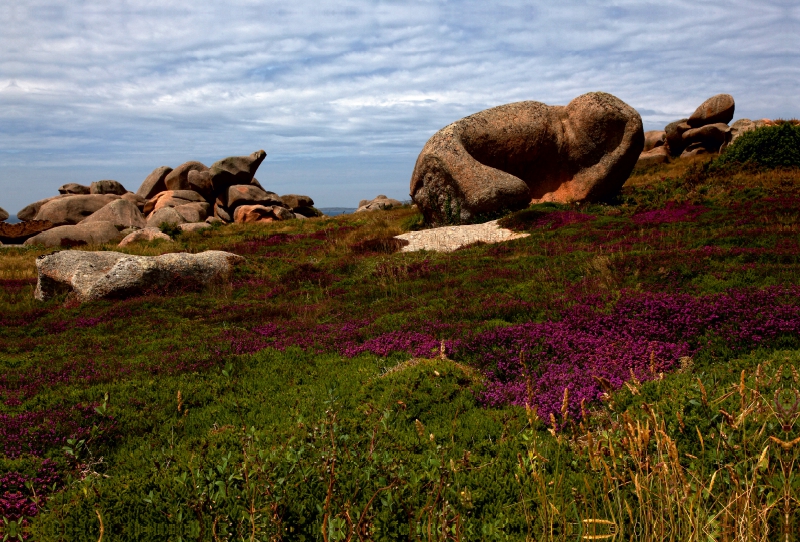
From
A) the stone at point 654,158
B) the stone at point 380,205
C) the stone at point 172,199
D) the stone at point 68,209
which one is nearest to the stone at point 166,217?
the stone at point 172,199

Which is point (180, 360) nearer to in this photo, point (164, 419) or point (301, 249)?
point (164, 419)

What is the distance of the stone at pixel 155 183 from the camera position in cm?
5422

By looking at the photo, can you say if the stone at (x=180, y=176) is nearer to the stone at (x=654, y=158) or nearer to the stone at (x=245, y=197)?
the stone at (x=245, y=197)

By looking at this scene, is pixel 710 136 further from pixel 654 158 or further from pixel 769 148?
pixel 769 148

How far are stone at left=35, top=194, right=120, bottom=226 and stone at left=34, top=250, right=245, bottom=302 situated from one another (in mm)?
32564

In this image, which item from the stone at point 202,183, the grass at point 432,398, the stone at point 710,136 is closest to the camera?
the grass at point 432,398

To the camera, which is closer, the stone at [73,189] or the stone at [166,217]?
the stone at [166,217]

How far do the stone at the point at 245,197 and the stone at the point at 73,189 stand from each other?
75.5ft

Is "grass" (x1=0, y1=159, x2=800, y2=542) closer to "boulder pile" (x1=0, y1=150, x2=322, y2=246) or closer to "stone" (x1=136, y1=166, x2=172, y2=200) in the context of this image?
"boulder pile" (x1=0, y1=150, x2=322, y2=246)

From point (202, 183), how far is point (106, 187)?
49.3ft

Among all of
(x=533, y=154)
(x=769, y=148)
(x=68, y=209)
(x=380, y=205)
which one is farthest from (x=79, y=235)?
(x=769, y=148)

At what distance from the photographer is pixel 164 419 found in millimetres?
8055

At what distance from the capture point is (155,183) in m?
54.2

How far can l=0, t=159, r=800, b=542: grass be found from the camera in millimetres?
3918
